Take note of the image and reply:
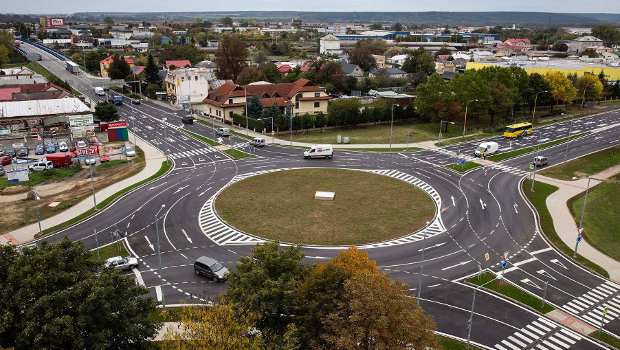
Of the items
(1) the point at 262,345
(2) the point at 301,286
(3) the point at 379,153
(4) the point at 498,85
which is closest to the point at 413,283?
(2) the point at 301,286

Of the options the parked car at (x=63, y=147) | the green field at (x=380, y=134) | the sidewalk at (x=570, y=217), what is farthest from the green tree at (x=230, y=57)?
the sidewalk at (x=570, y=217)

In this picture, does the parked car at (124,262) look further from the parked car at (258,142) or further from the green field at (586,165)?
the green field at (586,165)

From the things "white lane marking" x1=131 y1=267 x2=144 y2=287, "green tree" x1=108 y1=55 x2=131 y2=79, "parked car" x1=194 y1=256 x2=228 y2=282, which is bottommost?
"white lane marking" x1=131 y1=267 x2=144 y2=287

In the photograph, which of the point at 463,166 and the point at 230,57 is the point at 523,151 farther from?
the point at 230,57

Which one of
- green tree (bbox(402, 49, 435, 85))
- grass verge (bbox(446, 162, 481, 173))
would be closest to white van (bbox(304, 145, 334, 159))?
grass verge (bbox(446, 162, 481, 173))

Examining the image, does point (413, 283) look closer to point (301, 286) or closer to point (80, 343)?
point (301, 286)

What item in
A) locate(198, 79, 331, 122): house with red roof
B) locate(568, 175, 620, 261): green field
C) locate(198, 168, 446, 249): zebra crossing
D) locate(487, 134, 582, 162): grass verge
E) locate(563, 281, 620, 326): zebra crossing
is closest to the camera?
locate(563, 281, 620, 326): zebra crossing

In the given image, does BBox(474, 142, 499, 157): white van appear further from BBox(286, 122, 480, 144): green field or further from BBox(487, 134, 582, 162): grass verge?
BBox(286, 122, 480, 144): green field
